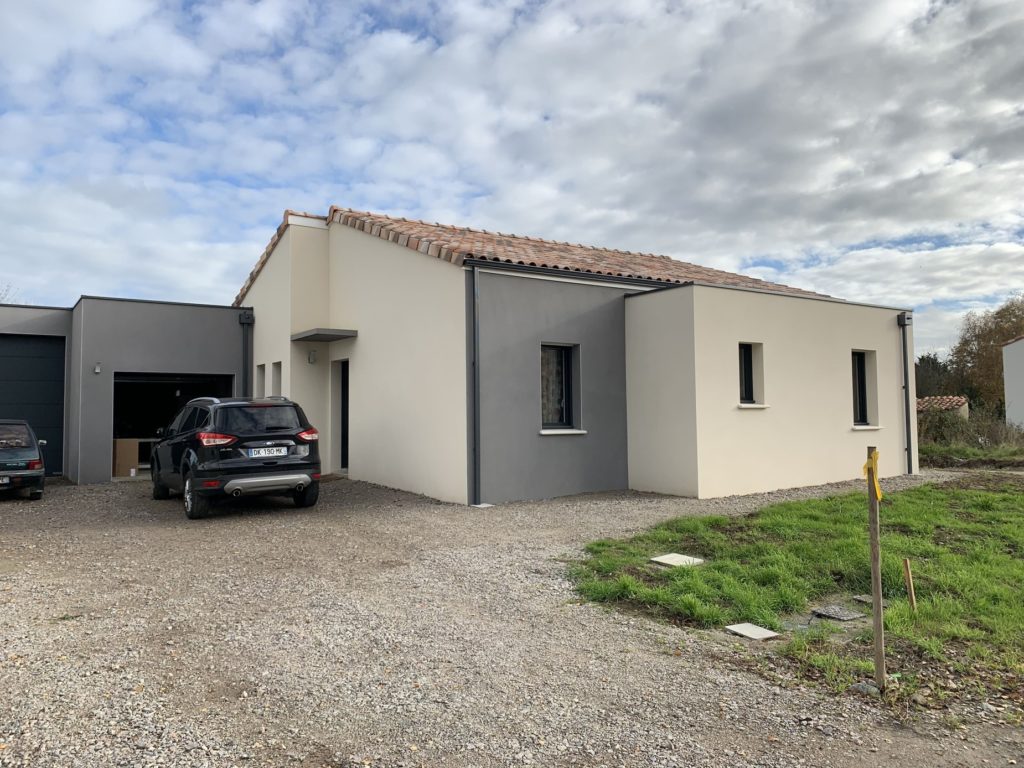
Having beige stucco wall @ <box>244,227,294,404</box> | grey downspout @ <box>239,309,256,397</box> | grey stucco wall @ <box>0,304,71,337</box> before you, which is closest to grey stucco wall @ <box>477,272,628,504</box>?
beige stucco wall @ <box>244,227,294,404</box>

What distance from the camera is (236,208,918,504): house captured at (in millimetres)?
11328

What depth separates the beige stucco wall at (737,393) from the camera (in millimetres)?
11648

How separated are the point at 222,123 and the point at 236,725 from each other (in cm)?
992

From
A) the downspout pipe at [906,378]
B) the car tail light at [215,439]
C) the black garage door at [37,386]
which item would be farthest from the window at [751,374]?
the black garage door at [37,386]

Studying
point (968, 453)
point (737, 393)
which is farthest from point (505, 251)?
point (968, 453)

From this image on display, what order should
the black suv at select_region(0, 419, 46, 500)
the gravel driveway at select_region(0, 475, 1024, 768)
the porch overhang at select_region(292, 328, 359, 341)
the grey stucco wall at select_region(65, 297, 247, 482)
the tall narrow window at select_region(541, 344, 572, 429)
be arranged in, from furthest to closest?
the grey stucco wall at select_region(65, 297, 247, 482), the porch overhang at select_region(292, 328, 359, 341), the black suv at select_region(0, 419, 46, 500), the tall narrow window at select_region(541, 344, 572, 429), the gravel driveway at select_region(0, 475, 1024, 768)

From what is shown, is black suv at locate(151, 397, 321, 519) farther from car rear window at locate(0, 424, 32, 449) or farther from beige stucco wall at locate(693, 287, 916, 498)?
beige stucco wall at locate(693, 287, 916, 498)

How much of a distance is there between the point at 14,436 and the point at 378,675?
38.7ft

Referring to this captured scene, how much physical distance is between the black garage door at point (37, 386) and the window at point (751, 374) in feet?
50.5

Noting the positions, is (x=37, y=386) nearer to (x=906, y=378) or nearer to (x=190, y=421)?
(x=190, y=421)

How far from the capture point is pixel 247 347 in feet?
56.8

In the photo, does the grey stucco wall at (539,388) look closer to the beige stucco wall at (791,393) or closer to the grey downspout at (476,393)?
the grey downspout at (476,393)

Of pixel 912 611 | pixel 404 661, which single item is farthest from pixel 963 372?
pixel 404 661

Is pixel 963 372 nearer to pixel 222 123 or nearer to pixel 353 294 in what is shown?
pixel 353 294
